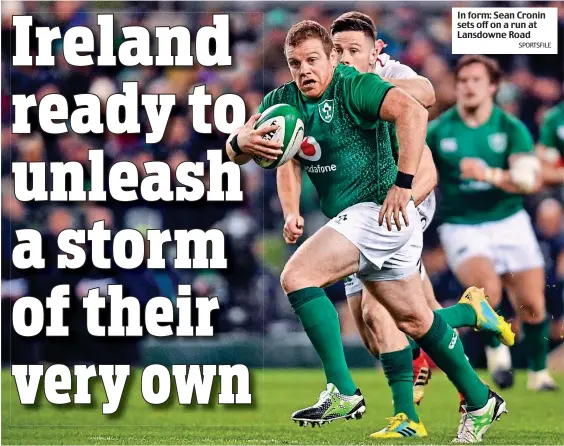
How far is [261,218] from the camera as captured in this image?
28.4ft

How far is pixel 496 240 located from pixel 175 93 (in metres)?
3.04

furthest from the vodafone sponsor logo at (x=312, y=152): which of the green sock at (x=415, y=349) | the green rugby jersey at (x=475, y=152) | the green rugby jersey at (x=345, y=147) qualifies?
the green rugby jersey at (x=475, y=152)

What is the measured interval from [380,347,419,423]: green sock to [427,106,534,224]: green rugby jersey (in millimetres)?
2731

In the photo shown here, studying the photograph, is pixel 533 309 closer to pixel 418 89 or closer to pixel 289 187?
pixel 418 89

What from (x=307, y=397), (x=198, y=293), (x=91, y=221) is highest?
(x=91, y=221)

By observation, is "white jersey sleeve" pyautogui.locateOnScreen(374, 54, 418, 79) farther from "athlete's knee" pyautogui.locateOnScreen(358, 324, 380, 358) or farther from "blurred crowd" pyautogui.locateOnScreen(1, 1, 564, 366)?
"athlete's knee" pyautogui.locateOnScreen(358, 324, 380, 358)

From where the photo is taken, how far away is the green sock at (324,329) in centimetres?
493

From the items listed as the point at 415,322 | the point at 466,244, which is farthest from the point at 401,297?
the point at 466,244

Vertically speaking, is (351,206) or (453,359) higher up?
(351,206)

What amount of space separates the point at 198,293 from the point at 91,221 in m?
0.92

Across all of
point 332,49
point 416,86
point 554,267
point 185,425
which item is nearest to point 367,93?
point 332,49

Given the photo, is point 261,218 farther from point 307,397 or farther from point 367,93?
point 367,93

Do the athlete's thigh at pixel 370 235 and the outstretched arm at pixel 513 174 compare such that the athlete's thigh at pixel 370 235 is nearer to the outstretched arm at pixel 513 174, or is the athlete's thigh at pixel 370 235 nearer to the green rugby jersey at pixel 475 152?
the green rugby jersey at pixel 475 152

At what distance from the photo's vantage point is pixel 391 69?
6.08 m
